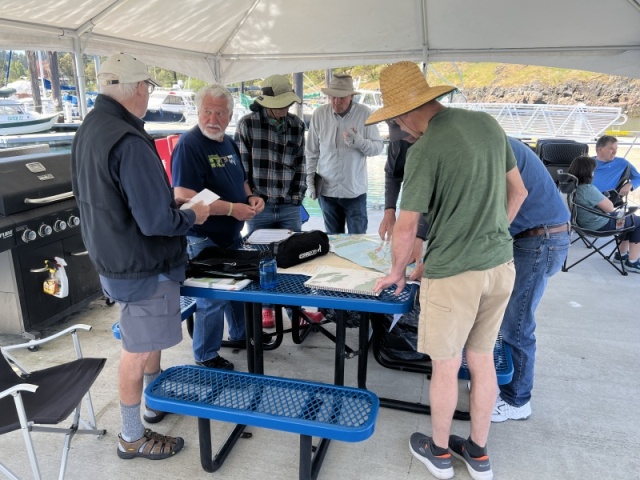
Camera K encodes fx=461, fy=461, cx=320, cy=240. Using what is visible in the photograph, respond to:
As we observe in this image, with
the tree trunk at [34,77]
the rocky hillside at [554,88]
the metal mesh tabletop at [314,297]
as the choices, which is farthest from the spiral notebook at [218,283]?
the rocky hillside at [554,88]

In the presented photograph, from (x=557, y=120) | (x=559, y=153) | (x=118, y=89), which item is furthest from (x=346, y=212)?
(x=557, y=120)

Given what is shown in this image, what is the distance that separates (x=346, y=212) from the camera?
3.69 metres

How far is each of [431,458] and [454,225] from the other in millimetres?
981

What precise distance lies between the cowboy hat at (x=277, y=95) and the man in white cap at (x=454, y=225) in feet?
4.18

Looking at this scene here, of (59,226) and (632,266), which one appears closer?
(59,226)

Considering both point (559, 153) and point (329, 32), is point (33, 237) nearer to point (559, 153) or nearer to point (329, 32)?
point (329, 32)

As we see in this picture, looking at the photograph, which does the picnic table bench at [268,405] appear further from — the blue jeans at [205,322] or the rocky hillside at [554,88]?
the rocky hillside at [554,88]

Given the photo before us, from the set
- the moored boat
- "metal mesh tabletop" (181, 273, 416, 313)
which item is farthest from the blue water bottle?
the moored boat

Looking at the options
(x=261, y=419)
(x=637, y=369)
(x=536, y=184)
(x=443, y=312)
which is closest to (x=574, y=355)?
(x=637, y=369)

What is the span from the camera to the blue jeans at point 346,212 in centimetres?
363

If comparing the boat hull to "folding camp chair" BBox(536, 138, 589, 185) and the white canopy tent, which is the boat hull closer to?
the white canopy tent

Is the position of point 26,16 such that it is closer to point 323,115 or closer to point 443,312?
point 323,115

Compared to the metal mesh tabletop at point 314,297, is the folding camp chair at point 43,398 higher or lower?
lower

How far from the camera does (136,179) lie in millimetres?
1571
